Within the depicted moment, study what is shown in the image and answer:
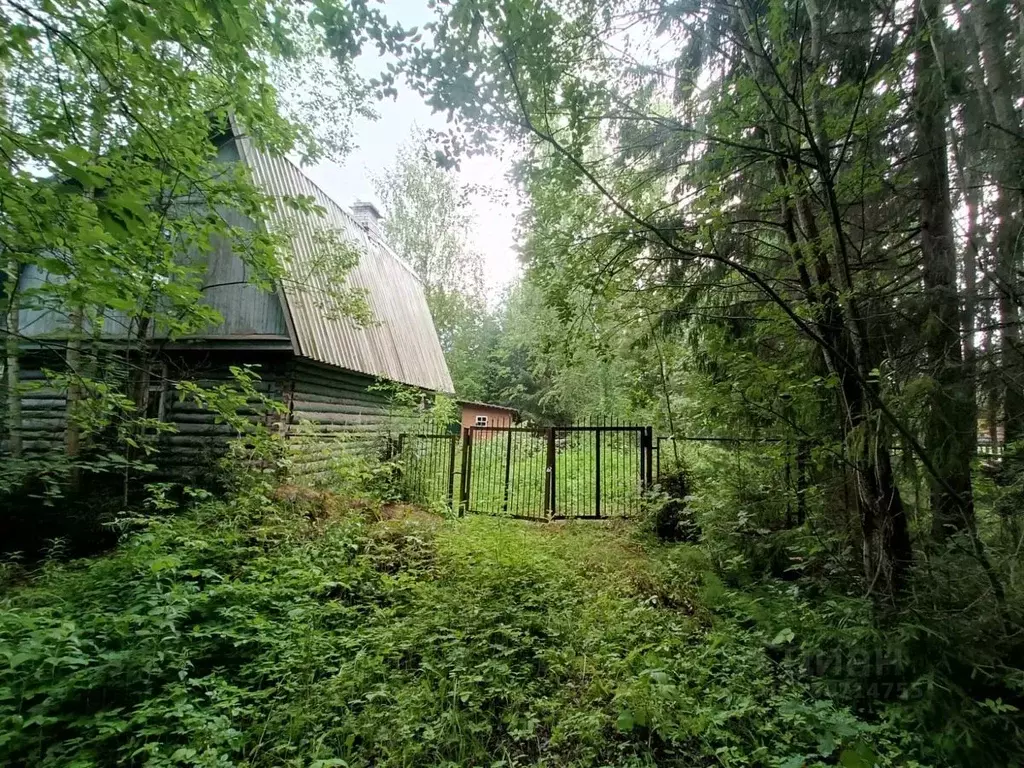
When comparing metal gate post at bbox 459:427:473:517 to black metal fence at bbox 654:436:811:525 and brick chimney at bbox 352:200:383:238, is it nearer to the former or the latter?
black metal fence at bbox 654:436:811:525

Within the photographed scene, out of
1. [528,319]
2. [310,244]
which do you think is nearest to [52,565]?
[310,244]

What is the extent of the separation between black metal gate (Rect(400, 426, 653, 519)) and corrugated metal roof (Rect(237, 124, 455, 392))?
2431 mm

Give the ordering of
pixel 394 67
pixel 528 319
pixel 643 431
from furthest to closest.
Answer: pixel 528 319, pixel 643 431, pixel 394 67

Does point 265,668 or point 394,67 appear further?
point 265,668

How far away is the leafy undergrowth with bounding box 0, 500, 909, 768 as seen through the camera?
8.54 ft

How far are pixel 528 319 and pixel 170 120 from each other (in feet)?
58.1

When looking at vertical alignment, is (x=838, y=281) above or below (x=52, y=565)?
above

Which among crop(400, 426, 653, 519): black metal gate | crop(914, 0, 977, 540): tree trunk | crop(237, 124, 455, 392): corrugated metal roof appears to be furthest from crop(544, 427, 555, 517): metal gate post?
crop(914, 0, 977, 540): tree trunk

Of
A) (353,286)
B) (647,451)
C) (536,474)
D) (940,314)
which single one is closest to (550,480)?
(536,474)

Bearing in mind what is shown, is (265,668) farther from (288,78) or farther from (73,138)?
(288,78)

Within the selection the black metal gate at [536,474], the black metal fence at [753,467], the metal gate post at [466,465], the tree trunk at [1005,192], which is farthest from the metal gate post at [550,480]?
the tree trunk at [1005,192]

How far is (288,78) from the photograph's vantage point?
9.78m

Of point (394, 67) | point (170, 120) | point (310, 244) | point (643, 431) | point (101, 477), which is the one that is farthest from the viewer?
point (310, 244)

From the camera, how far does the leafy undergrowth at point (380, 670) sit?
260 cm
